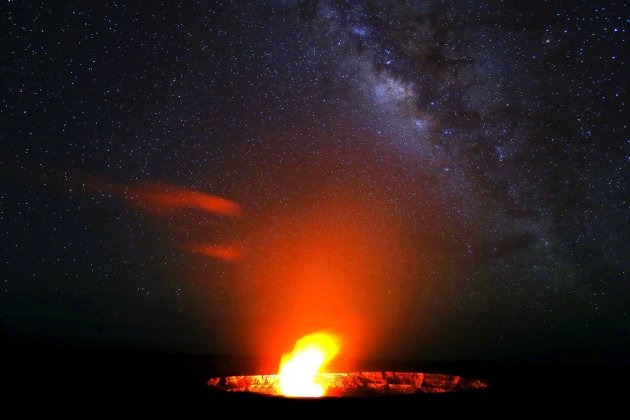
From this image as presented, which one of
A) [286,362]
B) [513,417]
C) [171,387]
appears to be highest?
[286,362]

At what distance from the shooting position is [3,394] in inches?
443

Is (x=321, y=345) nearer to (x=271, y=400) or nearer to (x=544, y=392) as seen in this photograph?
(x=544, y=392)

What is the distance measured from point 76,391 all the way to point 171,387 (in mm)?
6282

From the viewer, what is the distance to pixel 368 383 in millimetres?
11414

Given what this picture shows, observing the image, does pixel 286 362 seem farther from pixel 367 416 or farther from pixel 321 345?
pixel 367 416

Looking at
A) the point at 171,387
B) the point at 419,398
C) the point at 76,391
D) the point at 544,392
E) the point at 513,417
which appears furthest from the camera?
the point at 76,391

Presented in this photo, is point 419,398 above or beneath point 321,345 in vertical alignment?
beneath

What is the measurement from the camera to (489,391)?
24.1 ft

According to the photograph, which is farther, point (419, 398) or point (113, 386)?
point (113, 386)

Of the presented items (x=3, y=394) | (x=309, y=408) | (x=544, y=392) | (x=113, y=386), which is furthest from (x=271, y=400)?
(x=3, y=394)

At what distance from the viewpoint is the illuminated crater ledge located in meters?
9.82

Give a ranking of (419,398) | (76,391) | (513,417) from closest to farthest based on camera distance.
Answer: (419,398) → (513,417) → (76,391)

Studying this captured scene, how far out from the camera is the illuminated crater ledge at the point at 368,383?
982 cm

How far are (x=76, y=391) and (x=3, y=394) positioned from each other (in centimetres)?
170
